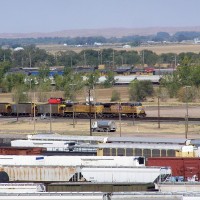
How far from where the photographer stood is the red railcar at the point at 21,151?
47.2m

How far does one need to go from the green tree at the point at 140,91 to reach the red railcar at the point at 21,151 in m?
60.1

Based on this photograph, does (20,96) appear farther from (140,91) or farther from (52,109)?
(52,109)

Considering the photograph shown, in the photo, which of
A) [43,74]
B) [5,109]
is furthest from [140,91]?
[43,74]

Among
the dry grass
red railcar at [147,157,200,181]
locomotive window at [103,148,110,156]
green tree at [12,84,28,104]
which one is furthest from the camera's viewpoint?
green tree at [12,84,28,104]

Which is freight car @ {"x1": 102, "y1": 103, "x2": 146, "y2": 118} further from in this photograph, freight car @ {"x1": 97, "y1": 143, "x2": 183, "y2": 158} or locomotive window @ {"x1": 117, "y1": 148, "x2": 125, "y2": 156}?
locomotive window @ {"x1": 117, "y1": 148, "x2": 125, "y2": 156}

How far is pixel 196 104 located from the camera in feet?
319

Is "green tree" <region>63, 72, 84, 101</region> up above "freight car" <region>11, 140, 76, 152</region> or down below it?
below

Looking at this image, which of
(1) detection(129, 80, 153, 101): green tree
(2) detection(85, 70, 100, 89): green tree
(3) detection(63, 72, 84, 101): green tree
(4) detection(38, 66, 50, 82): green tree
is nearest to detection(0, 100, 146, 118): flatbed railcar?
(3) detection(63, 72, 84, 101): green tree

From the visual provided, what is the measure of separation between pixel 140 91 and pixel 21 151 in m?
62.8

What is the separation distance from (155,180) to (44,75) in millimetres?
100765

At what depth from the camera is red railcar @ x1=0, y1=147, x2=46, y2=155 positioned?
47.2 metres

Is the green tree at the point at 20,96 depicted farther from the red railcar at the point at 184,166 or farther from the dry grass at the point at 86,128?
the red railcar at the point at 184,166

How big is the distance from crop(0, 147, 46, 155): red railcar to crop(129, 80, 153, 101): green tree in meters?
60.1

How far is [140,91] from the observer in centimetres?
10906
